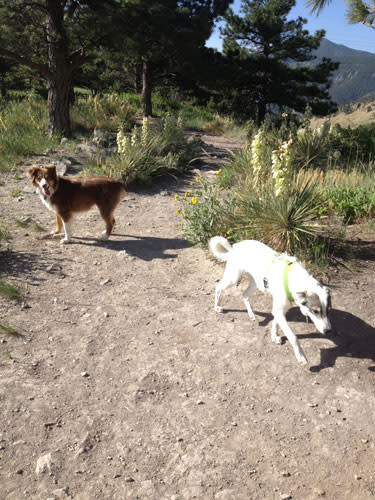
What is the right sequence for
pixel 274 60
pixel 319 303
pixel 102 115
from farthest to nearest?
pixel 274 60 → pixel 102 115 → pixel 319 303

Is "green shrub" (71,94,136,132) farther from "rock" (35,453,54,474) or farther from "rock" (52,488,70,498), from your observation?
"rock" (52,488,70,498)

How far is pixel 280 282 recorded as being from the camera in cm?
331

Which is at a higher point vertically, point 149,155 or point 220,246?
point 220,246

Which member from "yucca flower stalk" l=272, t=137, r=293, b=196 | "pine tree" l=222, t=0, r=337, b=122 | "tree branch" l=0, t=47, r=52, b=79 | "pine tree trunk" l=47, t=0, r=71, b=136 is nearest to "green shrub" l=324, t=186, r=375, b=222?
"yucca flower stalk" l=272, t=137, r=293, b=196

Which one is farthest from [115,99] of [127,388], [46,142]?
[127,388]

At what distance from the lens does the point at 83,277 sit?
4.95 meters

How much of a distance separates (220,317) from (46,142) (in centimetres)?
854

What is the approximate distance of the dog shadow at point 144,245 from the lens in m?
5.63

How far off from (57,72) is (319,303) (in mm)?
10797

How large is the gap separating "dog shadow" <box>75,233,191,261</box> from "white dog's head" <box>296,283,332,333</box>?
2.84 metres

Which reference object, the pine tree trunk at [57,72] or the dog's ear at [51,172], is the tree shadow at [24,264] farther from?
the pine tree trunk at [57,72]

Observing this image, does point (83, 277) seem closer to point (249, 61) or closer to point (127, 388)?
point (127, 388)

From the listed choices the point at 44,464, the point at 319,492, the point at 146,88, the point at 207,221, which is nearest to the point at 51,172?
the point at 207,221

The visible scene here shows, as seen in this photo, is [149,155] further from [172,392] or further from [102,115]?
[172,392]
